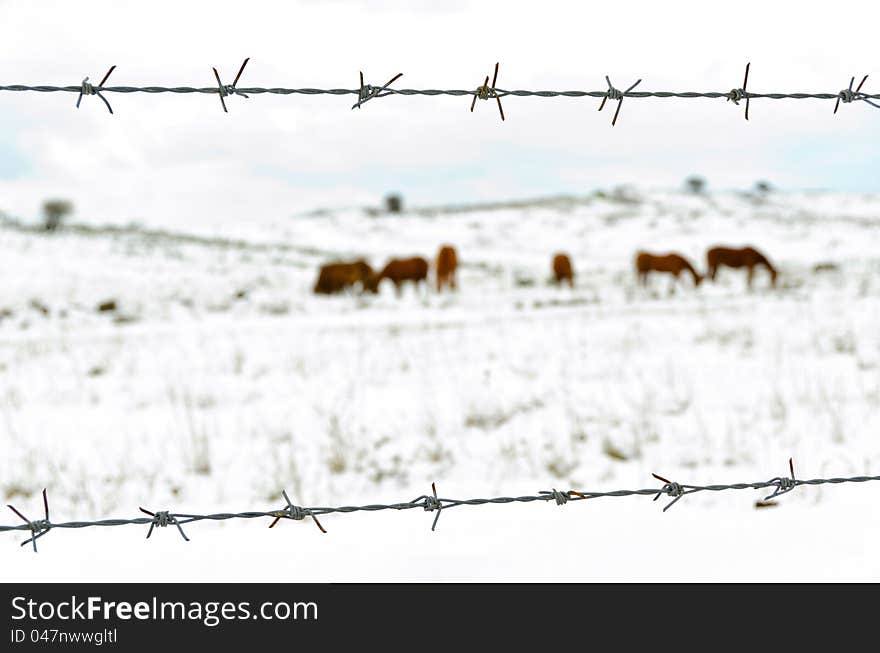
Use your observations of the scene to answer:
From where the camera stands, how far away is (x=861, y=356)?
7707 mm

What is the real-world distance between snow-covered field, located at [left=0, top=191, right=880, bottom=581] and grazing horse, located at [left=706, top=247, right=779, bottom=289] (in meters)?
2.59

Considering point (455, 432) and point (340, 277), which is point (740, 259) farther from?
point (455, 432)

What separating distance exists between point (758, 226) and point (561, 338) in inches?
1447

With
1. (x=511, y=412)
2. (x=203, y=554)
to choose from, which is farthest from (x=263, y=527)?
(x=511, y=412)

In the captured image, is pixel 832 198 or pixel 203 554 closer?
pixel 203 554

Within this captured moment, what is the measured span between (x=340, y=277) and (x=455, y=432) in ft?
46.1

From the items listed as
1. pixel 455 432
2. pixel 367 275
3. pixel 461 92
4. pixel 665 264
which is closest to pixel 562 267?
pixel 665 264

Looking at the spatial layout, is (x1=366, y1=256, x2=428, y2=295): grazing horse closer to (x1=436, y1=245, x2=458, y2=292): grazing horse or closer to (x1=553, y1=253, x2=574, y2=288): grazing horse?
(x1=436, y1=245, x2=458, y2=292): grazing horse

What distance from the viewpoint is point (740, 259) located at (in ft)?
63.9

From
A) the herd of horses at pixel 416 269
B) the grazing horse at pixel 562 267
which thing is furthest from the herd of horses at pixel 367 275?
the grazing horse at pixel 562 267

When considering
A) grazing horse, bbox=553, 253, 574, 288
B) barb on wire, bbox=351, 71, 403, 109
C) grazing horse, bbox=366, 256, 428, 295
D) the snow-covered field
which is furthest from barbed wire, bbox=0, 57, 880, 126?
grazing horse, bbox=553, 253, 574, 288

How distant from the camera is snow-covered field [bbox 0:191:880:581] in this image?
3367 mm

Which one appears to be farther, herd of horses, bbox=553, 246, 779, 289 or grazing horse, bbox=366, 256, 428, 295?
grazing horse, bbox=366, 256, 428, 295
